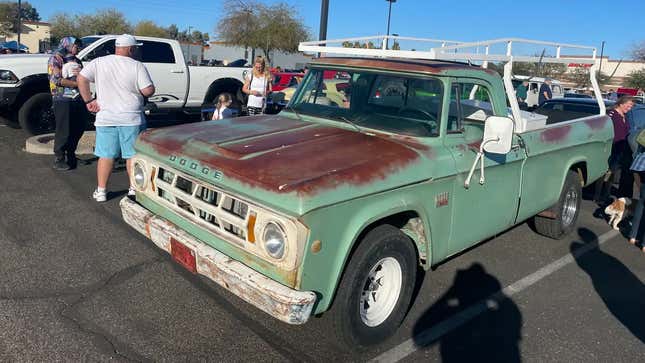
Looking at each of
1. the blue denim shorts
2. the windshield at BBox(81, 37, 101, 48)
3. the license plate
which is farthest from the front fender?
the windshield at BBox(81, 37, 101, 48)

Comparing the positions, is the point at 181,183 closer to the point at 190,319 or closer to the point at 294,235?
the point at 190,319

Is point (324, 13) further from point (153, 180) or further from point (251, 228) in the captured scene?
point (251, 228)

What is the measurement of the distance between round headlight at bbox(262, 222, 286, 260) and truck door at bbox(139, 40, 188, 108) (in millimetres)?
8358

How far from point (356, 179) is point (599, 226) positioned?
199 inches

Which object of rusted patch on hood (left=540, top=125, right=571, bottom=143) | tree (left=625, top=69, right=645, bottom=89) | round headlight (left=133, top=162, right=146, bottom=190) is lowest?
round headlight (left=133, top=162, right=146, bottom=190)

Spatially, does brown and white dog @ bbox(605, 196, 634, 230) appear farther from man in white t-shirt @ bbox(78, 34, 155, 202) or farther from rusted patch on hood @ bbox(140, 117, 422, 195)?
man in white t-shirt @ bbox(78, 34, 155, 202)

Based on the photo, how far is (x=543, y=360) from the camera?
134 inches

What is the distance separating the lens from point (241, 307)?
3.81 meters

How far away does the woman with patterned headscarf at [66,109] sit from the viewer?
711 cm

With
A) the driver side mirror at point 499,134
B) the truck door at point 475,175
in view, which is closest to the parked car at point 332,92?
the truck door at point 475,175

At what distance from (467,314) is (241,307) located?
172cm

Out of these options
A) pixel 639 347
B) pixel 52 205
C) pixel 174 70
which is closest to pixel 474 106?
pixel 639 347

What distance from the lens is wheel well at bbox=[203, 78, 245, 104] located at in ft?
37.3

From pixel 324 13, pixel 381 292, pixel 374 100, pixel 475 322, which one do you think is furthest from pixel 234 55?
pixel 381 292
